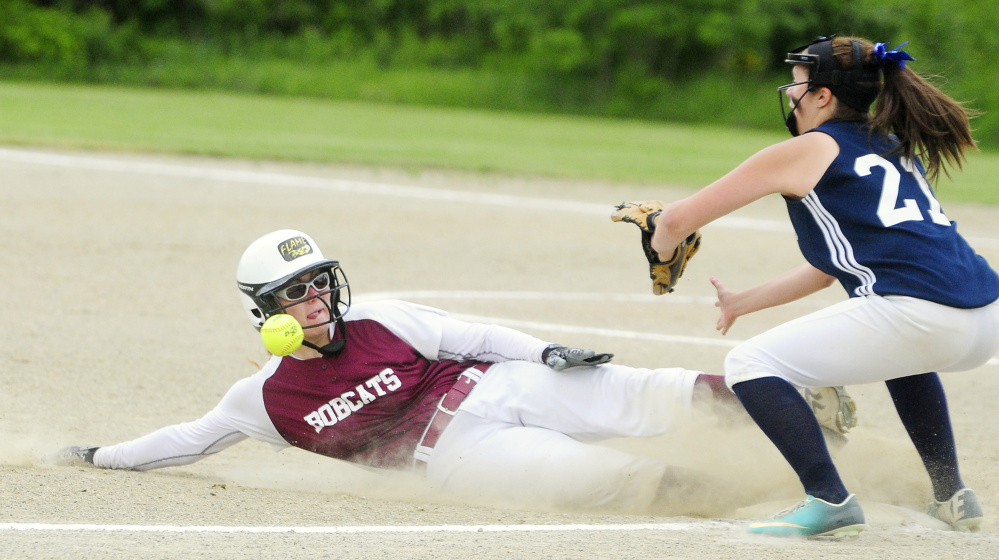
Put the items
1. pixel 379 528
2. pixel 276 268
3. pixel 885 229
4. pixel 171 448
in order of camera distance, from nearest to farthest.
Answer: pixel 885 229 → pixel 379 528 → pixel 276 268 → pixel 171 448

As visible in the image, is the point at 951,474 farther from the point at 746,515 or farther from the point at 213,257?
the point at 213,257

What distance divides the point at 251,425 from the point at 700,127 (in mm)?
21859

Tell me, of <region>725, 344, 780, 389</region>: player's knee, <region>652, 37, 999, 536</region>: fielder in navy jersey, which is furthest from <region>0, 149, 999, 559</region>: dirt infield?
<region>725, 344, 780, 389</region>: player's knee

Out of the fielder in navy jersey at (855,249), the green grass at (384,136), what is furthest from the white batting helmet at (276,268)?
the green grass at (384,136)

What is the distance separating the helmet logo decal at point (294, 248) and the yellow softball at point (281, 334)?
0.30 m

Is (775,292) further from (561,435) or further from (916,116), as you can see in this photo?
(561,435)

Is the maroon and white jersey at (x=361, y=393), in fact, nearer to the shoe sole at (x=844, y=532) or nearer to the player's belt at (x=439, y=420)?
the player's belt at (x=439, y=420)

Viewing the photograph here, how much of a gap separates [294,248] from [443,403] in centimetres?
90

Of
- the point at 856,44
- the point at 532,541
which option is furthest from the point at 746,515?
the point at 856,44

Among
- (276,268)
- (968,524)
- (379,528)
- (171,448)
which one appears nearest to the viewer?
(379,528)

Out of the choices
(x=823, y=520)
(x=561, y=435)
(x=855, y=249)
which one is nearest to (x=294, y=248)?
(x=561, y=435)

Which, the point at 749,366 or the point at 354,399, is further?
the point at 354,399

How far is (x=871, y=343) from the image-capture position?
366 centimetres

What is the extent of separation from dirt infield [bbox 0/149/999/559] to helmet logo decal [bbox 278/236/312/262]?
100 centimetres
